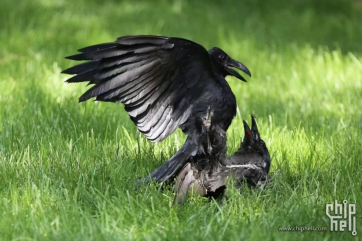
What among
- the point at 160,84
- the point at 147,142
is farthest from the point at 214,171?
the point at 147,142

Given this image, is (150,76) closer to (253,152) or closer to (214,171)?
(214,171)

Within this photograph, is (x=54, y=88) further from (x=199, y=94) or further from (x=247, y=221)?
(x=247, y=221)

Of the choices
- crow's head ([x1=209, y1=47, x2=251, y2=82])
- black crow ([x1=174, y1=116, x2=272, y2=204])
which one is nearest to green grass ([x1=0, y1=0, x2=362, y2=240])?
black crow ([x1=174, y1=116, x2=272, y2=204])

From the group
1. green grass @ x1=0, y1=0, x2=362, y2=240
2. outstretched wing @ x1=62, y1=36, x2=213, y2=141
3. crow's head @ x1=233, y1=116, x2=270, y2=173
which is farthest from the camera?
crow's head @ x1=233, y1=116, x2=270, y2=173

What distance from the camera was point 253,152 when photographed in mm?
3307

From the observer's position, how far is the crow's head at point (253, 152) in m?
3.25

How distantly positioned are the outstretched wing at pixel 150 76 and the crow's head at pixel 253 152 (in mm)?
358

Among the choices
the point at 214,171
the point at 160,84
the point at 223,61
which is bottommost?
the point at 214,171

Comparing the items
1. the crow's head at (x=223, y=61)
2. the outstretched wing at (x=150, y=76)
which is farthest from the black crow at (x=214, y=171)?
the crow's head at (x=223, y=61)

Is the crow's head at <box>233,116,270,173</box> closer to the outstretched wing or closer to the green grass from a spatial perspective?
the green grass

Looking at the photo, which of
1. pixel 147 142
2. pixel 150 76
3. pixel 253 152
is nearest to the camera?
pixel 150 76

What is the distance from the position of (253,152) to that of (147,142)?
0.79 metres

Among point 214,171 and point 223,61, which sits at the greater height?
point 223,61

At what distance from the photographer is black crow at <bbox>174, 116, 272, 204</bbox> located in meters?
3.10
